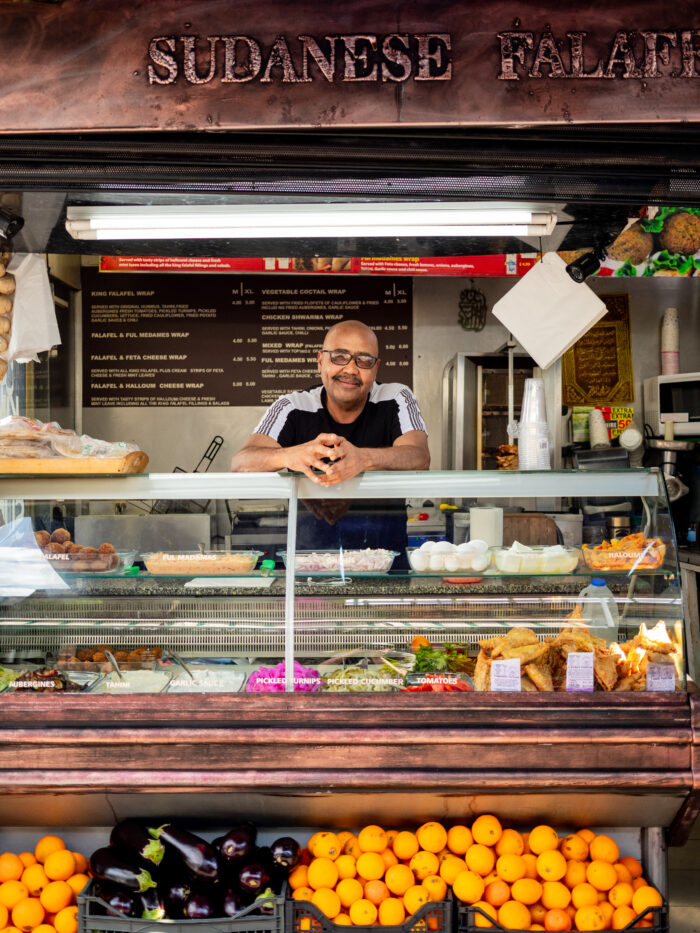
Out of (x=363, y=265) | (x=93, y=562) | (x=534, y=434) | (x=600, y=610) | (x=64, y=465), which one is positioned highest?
(x=363, y=265)

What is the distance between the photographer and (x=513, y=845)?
2.26 m

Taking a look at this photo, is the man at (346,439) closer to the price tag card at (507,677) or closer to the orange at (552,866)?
the price tag card at (507,677)

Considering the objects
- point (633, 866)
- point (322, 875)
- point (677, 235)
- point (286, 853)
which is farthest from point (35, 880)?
point (677, 235)

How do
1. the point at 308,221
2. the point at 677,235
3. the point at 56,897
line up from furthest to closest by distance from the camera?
1. the point at 677,235
2. the point at 308,221
3. the point at 56,897

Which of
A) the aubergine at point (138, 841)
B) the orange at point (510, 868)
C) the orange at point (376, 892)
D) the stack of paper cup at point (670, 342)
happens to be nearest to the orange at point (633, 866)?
the orange at point (510, 868)

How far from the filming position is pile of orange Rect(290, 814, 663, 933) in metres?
2.17

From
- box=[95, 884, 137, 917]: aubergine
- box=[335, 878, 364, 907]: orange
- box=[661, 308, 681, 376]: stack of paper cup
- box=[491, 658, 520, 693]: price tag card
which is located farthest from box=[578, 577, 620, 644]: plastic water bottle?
box=[661, 308, 681, 376]: stack of paper cup

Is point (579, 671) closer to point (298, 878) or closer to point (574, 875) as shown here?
point (574, 875)

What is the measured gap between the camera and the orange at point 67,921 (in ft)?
7.19

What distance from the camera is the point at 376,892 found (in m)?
2.21

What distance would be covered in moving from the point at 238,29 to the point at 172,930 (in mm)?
2300

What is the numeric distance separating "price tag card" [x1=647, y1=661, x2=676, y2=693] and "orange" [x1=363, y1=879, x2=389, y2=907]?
94 cm

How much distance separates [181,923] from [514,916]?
2.89 feet

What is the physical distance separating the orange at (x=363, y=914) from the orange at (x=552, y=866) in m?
0.47
